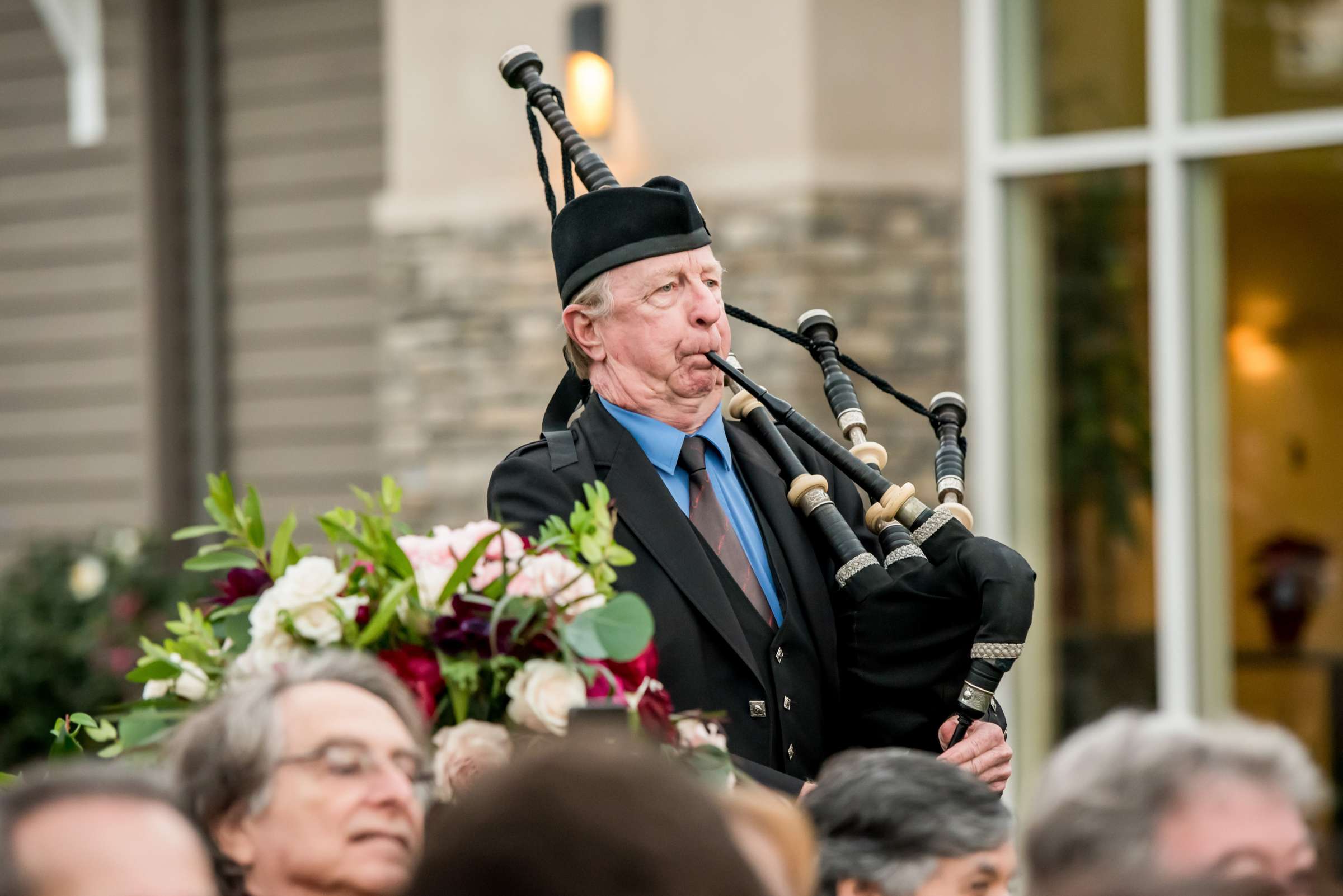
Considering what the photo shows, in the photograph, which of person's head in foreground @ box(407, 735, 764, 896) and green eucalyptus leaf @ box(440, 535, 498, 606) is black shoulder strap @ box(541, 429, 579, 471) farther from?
person's head in foreground @ box(407, 735, 764, 896)

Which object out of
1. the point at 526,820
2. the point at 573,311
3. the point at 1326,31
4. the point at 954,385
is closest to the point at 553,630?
the point at 573,311

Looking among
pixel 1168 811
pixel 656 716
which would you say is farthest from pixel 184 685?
pixel 1168 811

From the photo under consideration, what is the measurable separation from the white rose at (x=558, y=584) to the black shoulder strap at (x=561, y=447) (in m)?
0.62

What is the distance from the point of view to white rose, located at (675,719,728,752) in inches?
84.0

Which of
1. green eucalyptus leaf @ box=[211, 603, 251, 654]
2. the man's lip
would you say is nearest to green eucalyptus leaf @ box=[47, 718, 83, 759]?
green eucalyptus leaf @ box=[211, 603, 251, 654]

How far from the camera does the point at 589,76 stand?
5.73m

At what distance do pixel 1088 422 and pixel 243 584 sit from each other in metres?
3.94

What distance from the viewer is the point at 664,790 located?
110 centimetres

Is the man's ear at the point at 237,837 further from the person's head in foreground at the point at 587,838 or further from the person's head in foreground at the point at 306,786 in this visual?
the person's head in foreground at the point at 587,838

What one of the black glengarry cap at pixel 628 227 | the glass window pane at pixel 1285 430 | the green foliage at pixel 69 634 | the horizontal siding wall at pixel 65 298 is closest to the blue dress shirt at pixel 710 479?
the black glengarry cap at pixel 628 227

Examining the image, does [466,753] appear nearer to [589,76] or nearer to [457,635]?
[457,635]

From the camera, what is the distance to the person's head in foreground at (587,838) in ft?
3.43

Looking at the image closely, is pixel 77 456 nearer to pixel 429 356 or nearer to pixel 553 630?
pixel 429 356

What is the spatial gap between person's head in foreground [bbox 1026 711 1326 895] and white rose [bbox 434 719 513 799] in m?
0.61
